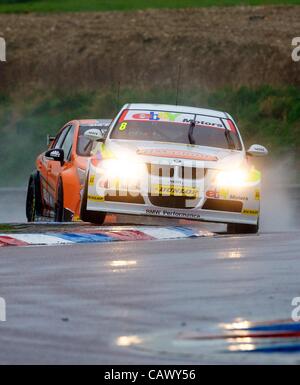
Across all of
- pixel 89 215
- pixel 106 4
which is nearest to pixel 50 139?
pixel 89 215

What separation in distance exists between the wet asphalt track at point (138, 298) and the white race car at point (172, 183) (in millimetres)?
1607

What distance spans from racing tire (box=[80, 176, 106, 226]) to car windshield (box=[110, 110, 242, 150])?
1.07m

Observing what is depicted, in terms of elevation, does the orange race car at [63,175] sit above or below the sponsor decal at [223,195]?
below

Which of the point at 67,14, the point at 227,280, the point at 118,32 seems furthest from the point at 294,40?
the point at 227,280

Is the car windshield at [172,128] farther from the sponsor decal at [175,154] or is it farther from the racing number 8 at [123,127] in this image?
the sponsor decal at [175,154]

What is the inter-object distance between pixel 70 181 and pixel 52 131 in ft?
69.2

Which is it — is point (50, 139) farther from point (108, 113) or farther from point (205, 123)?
point (108, 113)

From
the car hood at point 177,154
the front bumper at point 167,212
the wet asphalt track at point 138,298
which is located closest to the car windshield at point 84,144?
the car hood at point 177,154

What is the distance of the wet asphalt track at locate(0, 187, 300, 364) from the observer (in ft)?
23.9

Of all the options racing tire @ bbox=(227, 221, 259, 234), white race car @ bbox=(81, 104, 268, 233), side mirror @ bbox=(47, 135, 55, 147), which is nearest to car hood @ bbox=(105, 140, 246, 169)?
white race car @ bbox=(81, 104, 268, 233)

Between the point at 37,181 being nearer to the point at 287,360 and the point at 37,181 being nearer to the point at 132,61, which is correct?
the point at 287,360

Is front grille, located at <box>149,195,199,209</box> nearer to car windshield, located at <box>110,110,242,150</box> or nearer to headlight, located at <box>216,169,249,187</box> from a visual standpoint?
headlight, located at <box>216,169,249,187</box>

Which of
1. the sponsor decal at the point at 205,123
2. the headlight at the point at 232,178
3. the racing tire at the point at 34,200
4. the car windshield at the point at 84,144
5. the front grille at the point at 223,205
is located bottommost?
the racing tire at the point at 34,200

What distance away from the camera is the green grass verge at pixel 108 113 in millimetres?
33531
